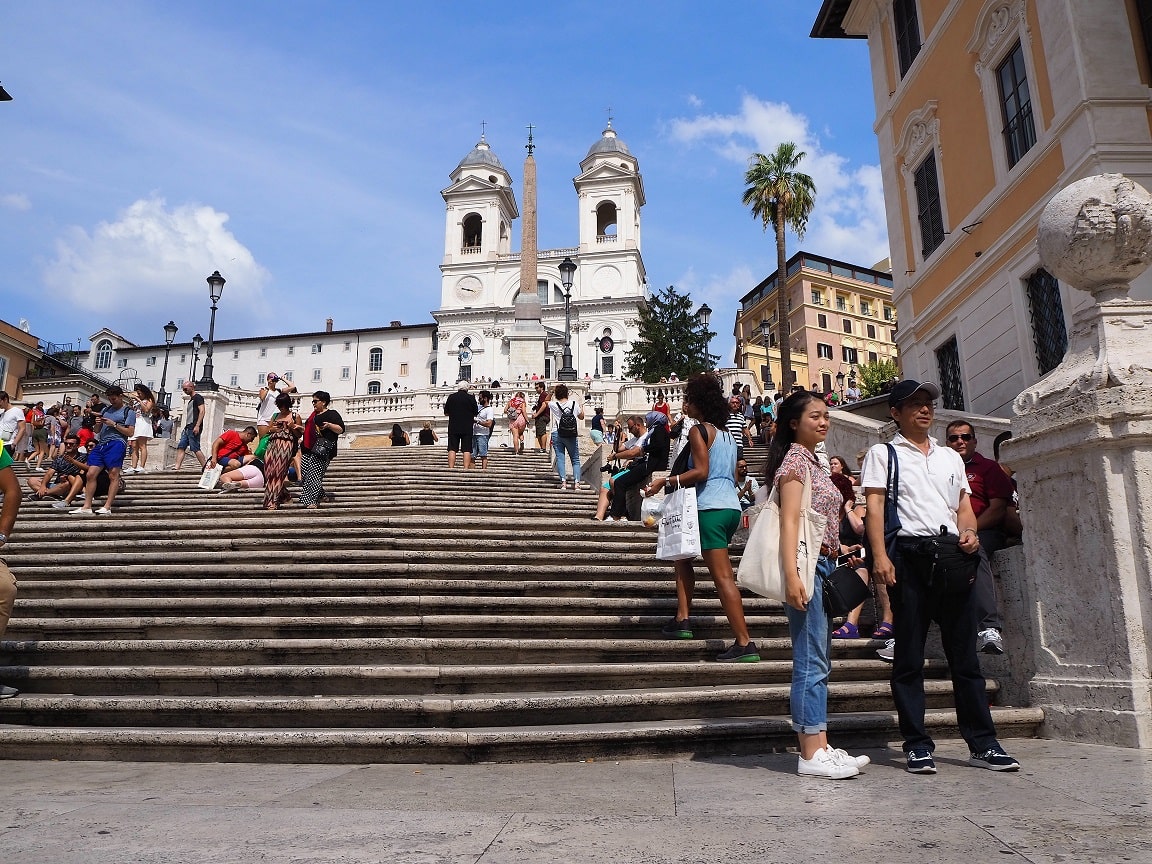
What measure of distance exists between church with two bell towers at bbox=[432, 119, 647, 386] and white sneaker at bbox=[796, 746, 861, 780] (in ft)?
212

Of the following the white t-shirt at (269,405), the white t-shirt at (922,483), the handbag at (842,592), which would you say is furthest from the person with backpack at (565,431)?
the handbag at (842,592)

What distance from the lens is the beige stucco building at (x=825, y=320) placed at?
228ft

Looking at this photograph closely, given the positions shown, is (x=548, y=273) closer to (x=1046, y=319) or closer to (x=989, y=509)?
→ (x=1046, y=319)

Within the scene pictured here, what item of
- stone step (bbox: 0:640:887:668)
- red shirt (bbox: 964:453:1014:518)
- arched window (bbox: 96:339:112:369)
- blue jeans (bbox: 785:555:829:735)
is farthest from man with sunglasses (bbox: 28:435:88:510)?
arched window (bbox: 96:339:112:369)

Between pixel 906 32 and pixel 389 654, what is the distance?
17659 mm

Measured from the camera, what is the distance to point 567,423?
12992 millimetres

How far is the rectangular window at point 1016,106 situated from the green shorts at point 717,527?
32.8 feet

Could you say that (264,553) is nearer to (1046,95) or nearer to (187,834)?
(187,834)

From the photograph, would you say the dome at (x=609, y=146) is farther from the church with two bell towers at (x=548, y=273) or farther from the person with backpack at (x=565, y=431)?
the person with backpack at (x=565, y=431)

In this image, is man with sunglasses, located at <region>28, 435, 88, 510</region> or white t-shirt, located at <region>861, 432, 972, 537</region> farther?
man with sunglasses, located at <region>28, 435, 88, 510</region>

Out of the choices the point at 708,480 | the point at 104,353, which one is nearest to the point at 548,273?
the point at 104,353

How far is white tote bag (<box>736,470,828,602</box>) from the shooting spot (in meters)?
3.96

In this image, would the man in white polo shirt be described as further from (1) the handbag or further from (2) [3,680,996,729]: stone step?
(2) [3,680,996,729]: stone step

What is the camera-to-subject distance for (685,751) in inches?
176
